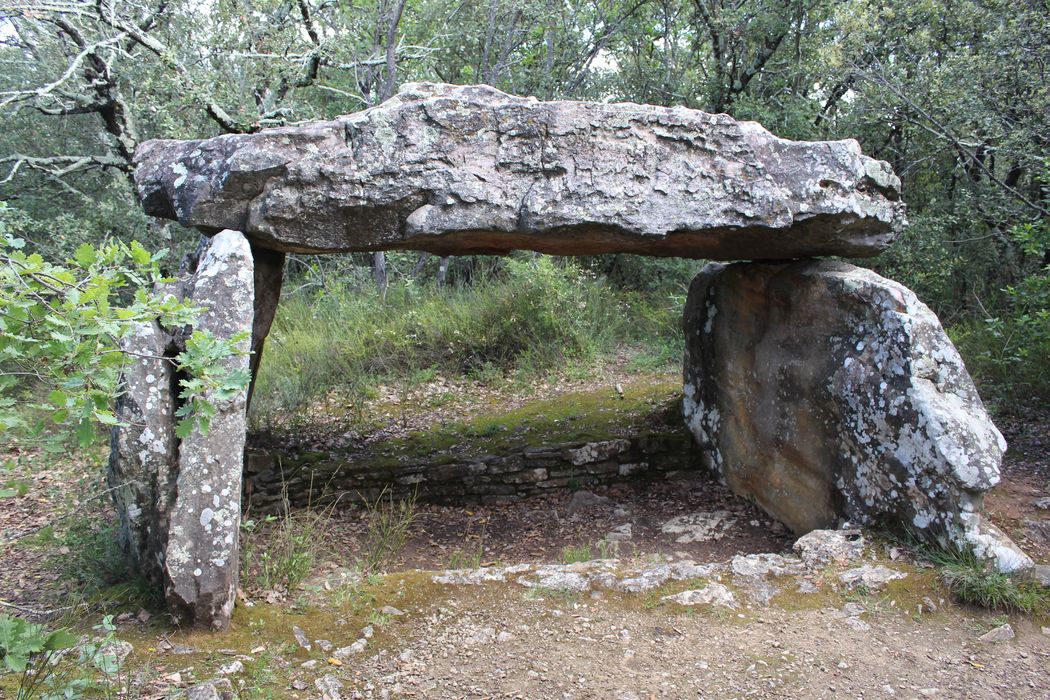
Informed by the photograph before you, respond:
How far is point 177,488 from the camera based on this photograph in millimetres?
3469

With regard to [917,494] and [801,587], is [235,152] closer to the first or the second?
[801,587]

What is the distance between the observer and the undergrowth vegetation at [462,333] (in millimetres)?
7348

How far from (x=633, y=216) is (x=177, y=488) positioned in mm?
2618

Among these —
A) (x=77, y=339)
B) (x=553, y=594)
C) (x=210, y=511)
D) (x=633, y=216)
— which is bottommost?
(x=553, y=594)

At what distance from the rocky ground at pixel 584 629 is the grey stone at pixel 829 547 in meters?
0.01

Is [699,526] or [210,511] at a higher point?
[210,511]

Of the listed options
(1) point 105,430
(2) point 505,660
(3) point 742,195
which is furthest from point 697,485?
(1) point 105,430

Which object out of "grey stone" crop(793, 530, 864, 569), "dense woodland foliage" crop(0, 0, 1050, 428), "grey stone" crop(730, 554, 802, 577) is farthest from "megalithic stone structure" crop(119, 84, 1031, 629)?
"dense woodland foliage" crop(0, 0, 1050, 428)

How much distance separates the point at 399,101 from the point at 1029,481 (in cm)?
450

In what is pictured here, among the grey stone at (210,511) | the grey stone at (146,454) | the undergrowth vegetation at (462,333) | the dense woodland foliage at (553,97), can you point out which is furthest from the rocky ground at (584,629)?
the undergrowth vegetation at (462,333)

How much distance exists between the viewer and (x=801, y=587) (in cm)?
378

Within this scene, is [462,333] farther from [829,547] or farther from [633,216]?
[829,547]

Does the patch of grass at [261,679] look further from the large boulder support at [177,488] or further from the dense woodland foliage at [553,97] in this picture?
the dense woodland foliage at [553,97]

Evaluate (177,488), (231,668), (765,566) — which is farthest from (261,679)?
(765,566)
